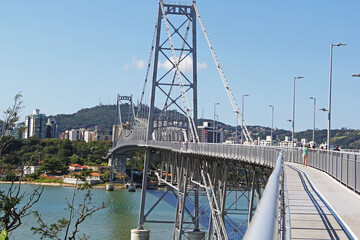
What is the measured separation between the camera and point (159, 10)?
52219 millimetres

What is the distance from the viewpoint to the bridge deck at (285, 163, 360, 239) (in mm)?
6320

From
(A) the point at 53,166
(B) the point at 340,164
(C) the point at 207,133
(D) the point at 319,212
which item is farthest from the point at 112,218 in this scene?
(A) the point at 53,166

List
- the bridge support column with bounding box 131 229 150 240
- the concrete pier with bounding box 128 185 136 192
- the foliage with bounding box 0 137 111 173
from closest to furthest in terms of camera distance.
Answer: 1. the bridge support column with bounding box 131 229 150 240
2. the concrete pier with bounding box 128 185 136 192
3. the foliage with bounding box 0 137 111 173

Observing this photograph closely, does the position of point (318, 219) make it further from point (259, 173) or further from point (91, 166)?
point (91, 166)

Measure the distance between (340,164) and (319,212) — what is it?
7.22 meters

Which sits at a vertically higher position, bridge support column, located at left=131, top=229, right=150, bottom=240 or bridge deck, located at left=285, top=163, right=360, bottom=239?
bridge deck, located at left=285, top=163, right=360, bottom=239

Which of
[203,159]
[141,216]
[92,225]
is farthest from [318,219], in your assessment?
[92,225]

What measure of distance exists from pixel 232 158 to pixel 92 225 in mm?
30605

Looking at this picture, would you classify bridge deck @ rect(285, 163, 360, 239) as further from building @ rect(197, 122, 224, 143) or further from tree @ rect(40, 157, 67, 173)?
tree @ rect(40, 157, 67, 173)

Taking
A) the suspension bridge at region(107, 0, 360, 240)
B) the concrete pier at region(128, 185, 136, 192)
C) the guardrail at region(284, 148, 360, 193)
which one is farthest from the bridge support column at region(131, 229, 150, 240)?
the concrete pier at region(128, 185, 136, 192)

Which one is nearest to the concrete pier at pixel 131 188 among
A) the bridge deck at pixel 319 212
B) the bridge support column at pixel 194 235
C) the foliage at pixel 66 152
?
the foliage at pixel 66 152

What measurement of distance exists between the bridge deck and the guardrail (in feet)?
3.14

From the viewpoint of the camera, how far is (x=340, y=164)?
589 inches

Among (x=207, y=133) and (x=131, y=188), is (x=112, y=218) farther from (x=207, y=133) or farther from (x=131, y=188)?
(x=131, y=188)
